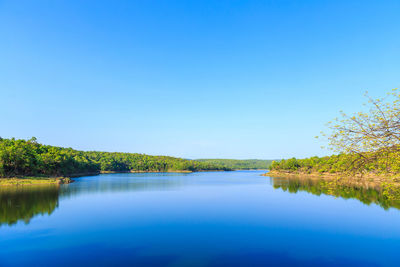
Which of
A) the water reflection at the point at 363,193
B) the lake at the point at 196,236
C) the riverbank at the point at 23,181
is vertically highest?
the riverbank at the point at 23,181

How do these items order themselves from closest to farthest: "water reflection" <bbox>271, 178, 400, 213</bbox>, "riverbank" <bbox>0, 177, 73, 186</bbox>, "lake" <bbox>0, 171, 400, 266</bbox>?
"lake" <bbox>0, 171, 400, 266</bbox> < "water reflection" <bbox>271, 178, 400, 213</bbox> < "riverbank" <bbox>0, 177, 73, 186</bbox>

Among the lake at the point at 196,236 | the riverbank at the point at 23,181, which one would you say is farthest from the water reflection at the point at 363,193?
the riverbank at the point at 23,181

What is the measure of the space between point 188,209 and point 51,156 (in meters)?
65.9

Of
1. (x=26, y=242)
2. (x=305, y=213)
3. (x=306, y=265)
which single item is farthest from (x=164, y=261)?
(x=305, y=213)

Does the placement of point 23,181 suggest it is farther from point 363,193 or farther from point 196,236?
point 363,193

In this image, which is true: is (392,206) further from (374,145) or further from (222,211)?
(374,145)

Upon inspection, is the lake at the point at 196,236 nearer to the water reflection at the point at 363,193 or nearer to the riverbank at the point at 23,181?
the water reflection at the point at 363,193

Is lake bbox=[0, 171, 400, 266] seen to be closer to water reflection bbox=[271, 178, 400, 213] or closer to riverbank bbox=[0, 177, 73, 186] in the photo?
water reflection bbox=[271, 178, 400, 213]

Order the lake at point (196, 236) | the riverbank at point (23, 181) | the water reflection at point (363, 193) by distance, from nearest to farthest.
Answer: the lake at point (196, 236) → the water reflection at point (363, 193) → the riverbank at point (23, 181)

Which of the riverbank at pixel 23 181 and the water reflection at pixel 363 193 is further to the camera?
the riverbank at pixel 23 181

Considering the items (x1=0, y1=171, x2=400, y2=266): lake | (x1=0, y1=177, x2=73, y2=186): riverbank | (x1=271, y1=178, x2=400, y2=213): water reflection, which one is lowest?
(x1=271, y1=178, x2=400, y2=213): water reflection

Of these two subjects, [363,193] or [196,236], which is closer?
[196,236]

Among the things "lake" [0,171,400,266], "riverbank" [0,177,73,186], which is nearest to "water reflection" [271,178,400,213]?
"lake" [0,171,400,266]

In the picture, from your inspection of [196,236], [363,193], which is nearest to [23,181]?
[196,236]
